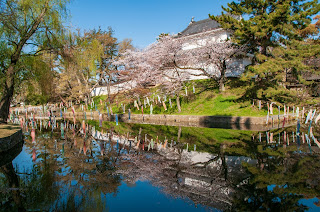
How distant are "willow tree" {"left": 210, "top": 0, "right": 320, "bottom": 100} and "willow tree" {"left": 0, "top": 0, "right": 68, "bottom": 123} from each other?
43.6 feet

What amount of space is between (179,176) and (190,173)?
0.38 m

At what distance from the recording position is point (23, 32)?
1286 centimetres

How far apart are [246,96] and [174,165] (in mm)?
16710

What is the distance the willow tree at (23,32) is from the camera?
488 inches

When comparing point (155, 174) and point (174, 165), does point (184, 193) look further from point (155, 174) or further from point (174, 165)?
point (174, 165)

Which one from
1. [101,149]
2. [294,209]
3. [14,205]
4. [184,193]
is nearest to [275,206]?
[294,209]

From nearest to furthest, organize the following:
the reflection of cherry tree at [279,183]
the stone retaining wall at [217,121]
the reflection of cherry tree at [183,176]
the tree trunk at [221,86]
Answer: the reflection of cherry tree at [279,183] < the reflection of cherry tree at [183,176] < the stone retaining wall at [217,121] < the tree trunk at [221,86]

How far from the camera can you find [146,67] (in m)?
26.8

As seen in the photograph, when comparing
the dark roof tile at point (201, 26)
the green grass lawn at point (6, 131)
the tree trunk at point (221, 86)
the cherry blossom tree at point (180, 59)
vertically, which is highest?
the dark roof tile at point (201, 26)

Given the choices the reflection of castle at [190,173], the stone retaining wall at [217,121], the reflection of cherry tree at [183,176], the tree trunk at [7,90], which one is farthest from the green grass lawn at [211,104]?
the tree trunk at [7,90]

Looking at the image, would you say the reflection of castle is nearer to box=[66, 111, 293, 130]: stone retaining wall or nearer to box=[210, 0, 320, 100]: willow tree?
box=[66, 111, 293, 130]: stone retaining wall

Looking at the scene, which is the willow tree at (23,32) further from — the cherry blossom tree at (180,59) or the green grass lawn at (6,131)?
the cherry blossom tree at (180,59)

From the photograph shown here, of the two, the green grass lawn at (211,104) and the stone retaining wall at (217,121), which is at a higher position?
the green grass lawn at (211,104)

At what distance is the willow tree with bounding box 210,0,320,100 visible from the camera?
57.9ft
